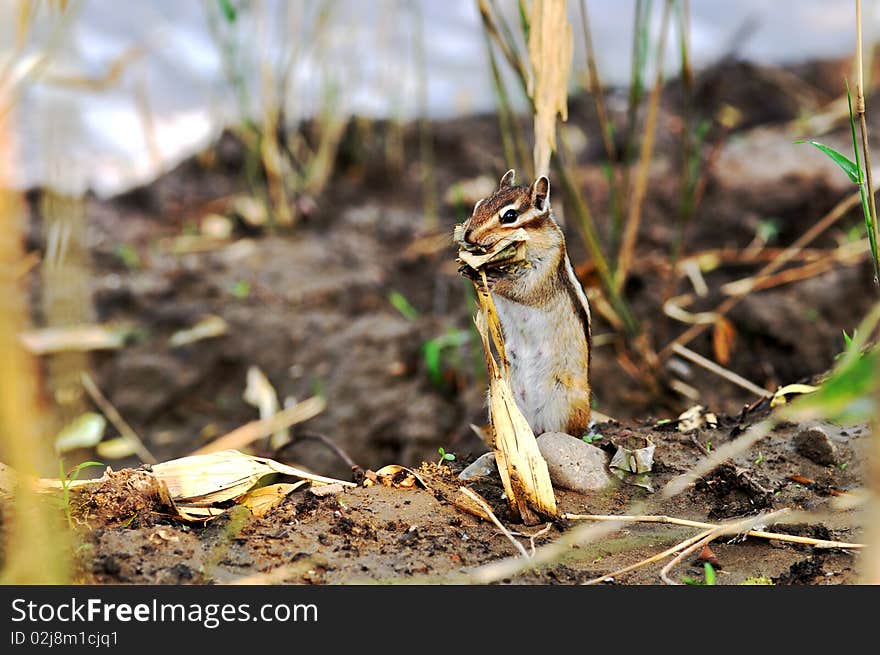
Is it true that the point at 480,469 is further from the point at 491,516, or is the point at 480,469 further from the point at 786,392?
the point at 786,392

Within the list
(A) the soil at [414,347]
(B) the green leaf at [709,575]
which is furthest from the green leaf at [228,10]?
(B) the green leaf at [709,575]

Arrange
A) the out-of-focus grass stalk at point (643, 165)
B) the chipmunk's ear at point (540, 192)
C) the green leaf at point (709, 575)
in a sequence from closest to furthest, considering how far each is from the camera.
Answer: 1. the green leaf at point (709, 575)
2. the chipmunk's ear at point (540, 192)
3. the out-of-focus grass stalk at point (643, 165)

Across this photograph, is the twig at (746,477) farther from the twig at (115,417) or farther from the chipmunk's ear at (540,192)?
the twig at (115,417)

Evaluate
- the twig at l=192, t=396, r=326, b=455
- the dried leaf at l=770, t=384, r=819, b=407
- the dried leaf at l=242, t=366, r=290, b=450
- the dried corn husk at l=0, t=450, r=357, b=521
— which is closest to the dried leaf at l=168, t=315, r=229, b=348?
the dried leaf at l=242, t=366, r=290, b=450

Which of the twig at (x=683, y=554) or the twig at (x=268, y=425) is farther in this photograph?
the twig at (x=268, y=425)

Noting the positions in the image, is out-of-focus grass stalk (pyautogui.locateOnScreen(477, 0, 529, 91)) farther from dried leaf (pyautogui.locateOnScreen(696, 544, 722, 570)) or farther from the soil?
dried leaf (pyautogui.locateOnScreen(696, 544, 722, 570))

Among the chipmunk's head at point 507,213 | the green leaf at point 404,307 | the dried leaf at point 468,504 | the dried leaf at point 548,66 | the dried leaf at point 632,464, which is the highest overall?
the dried leaf at point 548,66
